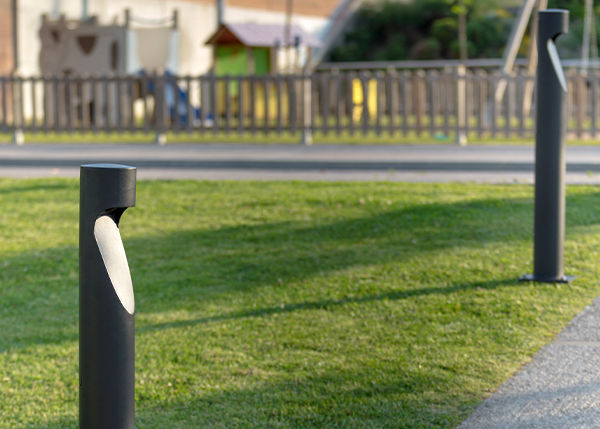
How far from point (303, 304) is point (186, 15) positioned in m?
25.5

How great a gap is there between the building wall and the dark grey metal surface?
18416mm

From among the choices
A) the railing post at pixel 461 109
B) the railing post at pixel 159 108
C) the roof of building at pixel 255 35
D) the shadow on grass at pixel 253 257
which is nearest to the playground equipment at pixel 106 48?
the roof of building at pixel 255 35

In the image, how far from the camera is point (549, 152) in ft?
15.0

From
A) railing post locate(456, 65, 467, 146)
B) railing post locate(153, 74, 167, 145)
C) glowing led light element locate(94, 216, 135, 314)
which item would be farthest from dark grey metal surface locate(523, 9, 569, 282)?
railing post locate(153, 74, 167, 145)

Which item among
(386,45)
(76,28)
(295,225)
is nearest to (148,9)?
(76,28)

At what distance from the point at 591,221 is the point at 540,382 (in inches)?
130

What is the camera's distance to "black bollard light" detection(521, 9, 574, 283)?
4570 mm

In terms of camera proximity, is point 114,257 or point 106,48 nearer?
point 114,257

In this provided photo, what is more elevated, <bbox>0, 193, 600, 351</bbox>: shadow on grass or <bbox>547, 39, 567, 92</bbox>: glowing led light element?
<bbox>547, 39, 567, 92</bbox>: glowing led light element

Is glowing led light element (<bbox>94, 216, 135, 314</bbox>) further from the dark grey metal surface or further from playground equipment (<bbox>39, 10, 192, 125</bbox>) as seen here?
playground equipment (<bbox>39, 10, 192, 125</bbox>)

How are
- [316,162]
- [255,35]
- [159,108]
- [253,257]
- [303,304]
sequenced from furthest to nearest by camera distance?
[255,35], [159,108], [316,162], [253,257], [303,304]

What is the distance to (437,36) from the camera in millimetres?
33438

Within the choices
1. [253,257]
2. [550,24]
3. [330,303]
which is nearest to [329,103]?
[253,257]

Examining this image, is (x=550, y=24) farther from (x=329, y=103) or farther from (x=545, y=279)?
(x=329, y=103)
